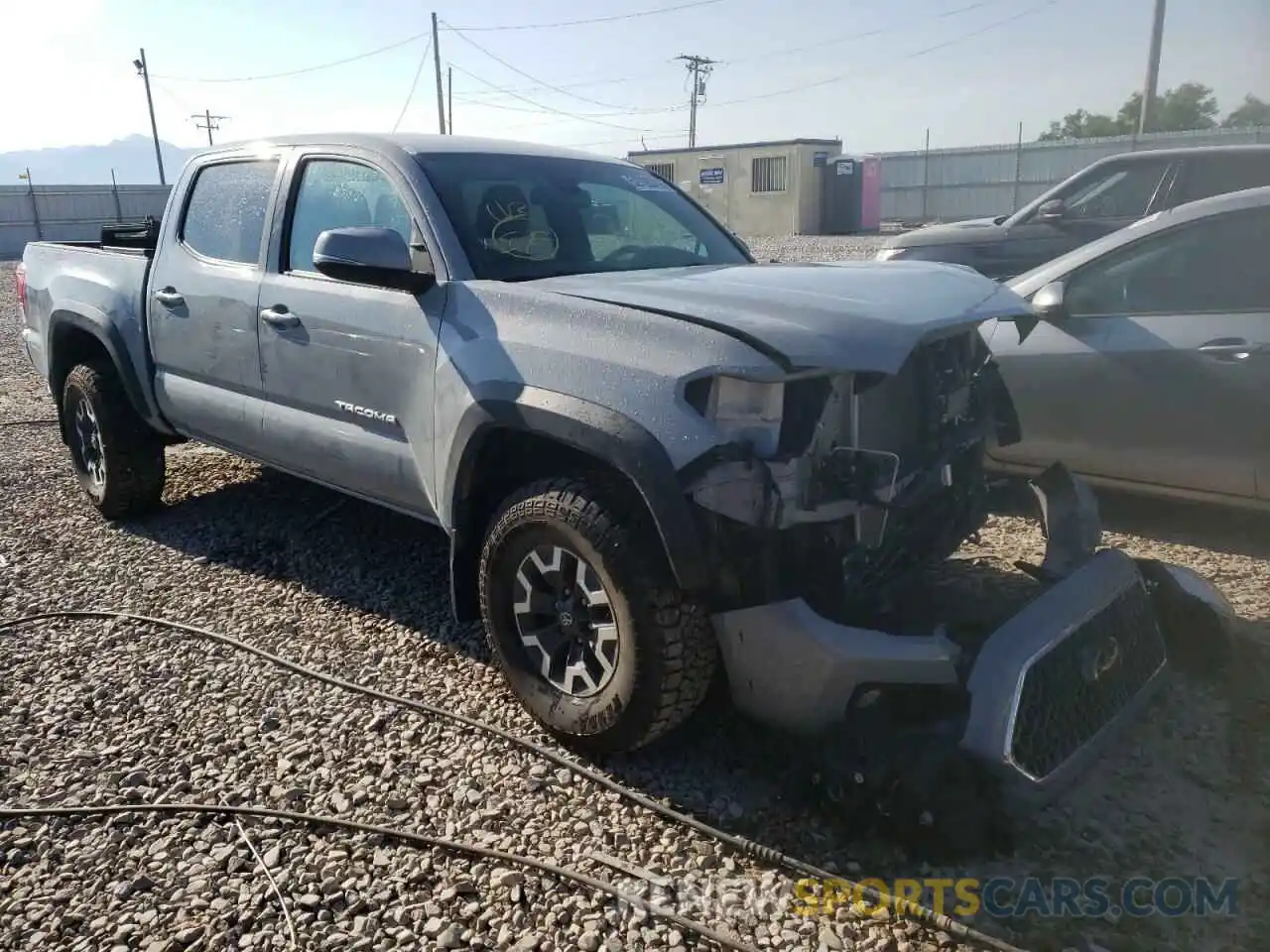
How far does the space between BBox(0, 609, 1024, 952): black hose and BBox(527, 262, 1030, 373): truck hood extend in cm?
128

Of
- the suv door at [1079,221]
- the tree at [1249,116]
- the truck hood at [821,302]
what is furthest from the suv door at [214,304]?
the tree at [1249,116]

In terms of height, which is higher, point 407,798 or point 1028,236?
point 1028,236

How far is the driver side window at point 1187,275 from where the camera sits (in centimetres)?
436

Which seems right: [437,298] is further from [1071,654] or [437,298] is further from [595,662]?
[1071,654]

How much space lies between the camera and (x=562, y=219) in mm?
3891

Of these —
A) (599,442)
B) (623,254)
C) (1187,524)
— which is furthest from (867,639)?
(1187,524)

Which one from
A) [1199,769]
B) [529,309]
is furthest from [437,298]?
[1199,769]

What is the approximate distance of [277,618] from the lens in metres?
4.21

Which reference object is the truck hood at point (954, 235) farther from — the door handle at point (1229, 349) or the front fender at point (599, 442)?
the front fender at point (599, 442)

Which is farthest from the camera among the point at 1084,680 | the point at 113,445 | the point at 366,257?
the point at 113,445

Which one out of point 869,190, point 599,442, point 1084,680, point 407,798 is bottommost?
point 407,798

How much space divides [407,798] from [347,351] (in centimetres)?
167

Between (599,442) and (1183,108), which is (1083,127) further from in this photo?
(599,442)

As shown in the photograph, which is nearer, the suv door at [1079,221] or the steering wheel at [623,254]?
the steering wheel at [623,254]
